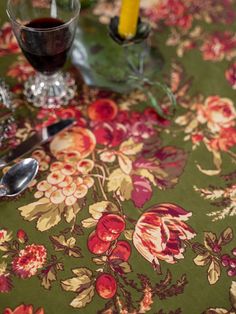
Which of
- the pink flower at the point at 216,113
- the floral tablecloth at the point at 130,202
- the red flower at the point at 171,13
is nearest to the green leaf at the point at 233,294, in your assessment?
the floral tablecloth at the point at 130,202

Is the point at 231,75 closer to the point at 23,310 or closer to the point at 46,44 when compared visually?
the point at 46,44

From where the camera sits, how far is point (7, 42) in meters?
0.89

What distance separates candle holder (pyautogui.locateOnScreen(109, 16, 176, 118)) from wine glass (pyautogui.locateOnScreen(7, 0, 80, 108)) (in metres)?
0.10

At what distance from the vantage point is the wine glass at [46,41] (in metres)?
0.73

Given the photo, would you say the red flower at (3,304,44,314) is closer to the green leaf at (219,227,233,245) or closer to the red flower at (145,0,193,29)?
the green leaf at (219,227,233,245)

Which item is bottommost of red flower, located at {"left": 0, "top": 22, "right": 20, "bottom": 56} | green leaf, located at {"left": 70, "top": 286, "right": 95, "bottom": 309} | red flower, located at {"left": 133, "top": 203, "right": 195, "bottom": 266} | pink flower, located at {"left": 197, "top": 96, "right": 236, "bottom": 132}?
green leaf, located at {"left": 70, "top": 286, "right": 95, "bottom": 309}

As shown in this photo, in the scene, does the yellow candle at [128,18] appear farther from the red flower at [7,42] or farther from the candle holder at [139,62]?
the red flower at [7,42]

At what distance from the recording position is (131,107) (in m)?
0.82

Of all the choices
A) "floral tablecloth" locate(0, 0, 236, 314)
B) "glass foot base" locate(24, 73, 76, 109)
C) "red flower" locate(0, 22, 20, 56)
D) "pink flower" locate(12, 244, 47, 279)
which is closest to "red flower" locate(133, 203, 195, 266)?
"floral tablecloth" locate(0, 0, 236, 314)

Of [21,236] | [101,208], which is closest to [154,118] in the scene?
[101,208]

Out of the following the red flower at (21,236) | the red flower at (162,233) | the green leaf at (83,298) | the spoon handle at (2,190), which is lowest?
the green leaf at (83,298)

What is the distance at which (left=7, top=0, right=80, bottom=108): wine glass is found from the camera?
733 mm

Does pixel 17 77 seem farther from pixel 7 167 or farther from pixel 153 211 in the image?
pixel 153 211

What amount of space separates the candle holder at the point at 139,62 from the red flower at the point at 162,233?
0.18 metres
